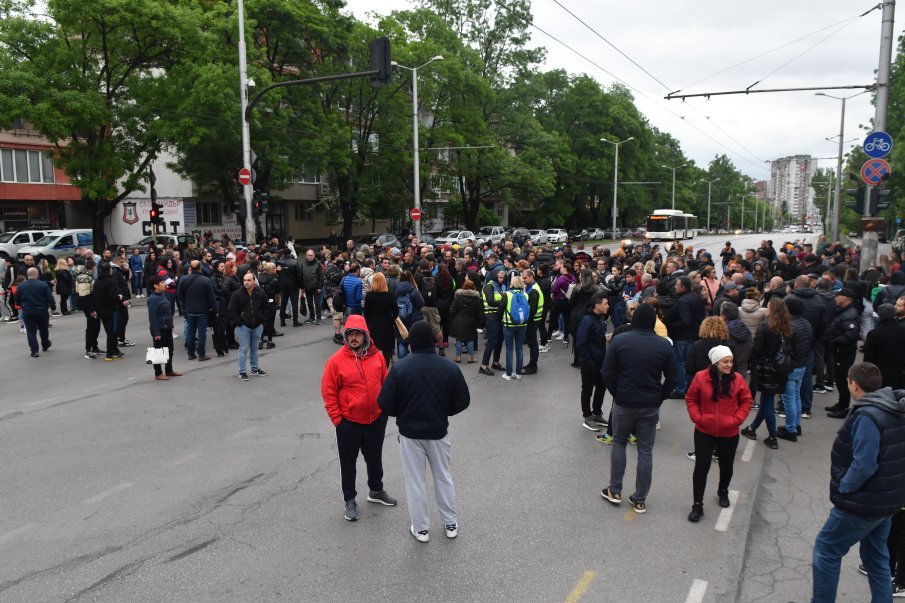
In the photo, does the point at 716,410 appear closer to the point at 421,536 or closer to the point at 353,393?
the point at 421,536

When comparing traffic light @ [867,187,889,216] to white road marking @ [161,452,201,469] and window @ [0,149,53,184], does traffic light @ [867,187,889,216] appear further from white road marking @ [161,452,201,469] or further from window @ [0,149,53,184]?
window @ [0,149,53,184]

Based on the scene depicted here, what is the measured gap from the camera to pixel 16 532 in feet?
18.1

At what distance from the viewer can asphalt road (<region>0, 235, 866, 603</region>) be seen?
15.6 feet

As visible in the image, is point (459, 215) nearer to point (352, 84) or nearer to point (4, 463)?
point (352, 84)

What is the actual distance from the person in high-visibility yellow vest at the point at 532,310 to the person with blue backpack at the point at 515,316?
0.38 ft

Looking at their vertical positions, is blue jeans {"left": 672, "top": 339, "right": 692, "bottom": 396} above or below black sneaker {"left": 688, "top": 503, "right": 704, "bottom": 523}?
above

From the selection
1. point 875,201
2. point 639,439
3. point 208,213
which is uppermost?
point 208,213

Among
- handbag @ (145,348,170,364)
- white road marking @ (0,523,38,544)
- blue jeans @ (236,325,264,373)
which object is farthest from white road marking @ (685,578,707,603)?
handbag @ (145,348,170,364)

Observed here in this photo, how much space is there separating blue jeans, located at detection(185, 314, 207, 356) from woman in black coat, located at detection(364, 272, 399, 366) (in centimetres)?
407

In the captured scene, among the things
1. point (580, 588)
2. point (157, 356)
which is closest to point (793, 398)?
point (580, 588)

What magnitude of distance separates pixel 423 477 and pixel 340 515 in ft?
3.38

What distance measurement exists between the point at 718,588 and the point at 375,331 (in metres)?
6.06

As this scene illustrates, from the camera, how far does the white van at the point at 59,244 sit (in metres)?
28.4

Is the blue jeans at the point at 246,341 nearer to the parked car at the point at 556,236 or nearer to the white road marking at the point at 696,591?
the white road marking at the point at 696,591
